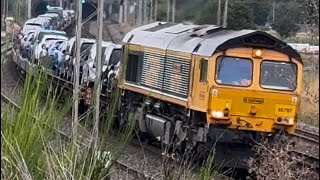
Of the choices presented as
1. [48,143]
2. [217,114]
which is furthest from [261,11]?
[48,143]

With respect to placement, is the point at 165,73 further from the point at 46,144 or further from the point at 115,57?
the point at 46,144

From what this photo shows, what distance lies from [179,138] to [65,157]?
8.61m

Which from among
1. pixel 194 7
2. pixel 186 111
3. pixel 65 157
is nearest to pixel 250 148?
pixel 186 111

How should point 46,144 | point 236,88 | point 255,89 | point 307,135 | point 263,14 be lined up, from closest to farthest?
point 46,144
point 236,88
point 255,89
point 263,14
point 307,135

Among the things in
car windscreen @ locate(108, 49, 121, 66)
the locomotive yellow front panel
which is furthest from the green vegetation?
car windscreen @ locate(108, 49, 121, 66)

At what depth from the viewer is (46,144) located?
6.02m

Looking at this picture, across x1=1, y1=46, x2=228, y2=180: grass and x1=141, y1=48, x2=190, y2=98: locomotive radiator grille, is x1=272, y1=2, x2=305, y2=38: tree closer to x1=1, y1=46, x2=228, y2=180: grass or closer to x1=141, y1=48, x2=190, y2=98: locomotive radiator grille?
x1=141, y1=48, x2=190, y2=98: locomotive radiator grille

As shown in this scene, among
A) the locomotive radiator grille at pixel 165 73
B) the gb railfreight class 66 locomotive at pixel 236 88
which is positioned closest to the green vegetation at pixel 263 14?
the gb railfreight class 66 locomotive at pixel 236 88

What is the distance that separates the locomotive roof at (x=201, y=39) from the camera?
13.8m

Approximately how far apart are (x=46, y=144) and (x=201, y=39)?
9.10 m

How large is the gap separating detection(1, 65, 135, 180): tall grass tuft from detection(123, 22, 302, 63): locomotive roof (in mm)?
7555

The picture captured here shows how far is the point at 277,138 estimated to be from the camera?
1373cm

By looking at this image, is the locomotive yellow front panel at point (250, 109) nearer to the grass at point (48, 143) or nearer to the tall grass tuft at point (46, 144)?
the grass at point (48, 143)

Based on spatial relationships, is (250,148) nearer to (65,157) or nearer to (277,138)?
(277,138)
